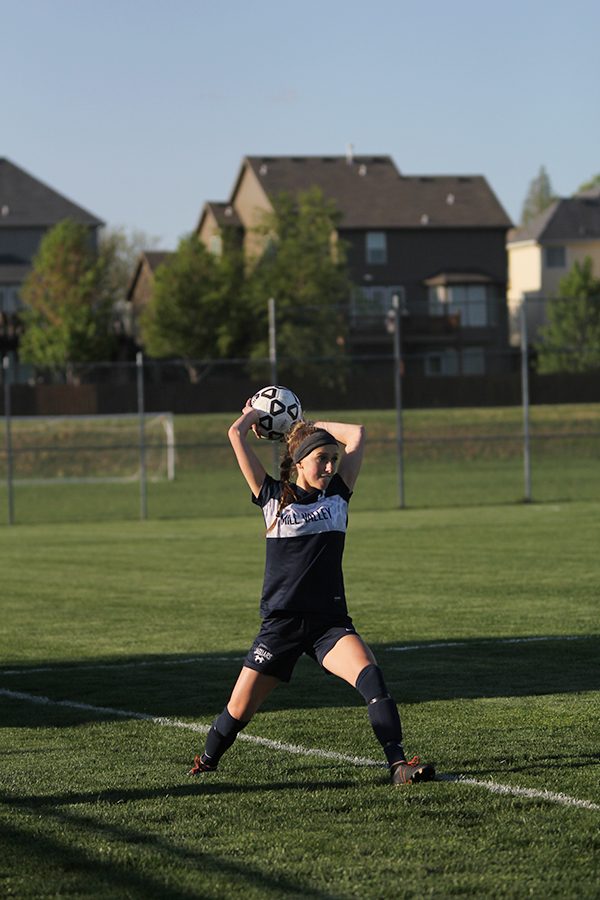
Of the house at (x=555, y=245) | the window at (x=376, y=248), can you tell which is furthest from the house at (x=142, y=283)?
the house at (x=555, y=245)

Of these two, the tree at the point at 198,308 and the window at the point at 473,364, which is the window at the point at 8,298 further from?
the window at the point at 473,364

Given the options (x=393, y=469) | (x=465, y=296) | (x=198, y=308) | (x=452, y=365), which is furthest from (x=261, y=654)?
(x=465, y=296)

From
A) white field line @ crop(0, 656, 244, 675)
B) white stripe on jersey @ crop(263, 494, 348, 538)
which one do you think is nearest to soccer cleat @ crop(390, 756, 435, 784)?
white stripe on jersey @ crop(263, 494, 348, 538)

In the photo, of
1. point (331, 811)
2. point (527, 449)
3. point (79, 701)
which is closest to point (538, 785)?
point (331, 811)

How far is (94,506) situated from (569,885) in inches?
1301

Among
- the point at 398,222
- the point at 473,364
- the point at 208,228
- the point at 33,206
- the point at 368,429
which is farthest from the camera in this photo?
the point at 33,206

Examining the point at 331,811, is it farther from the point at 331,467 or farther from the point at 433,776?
the point at 331,467

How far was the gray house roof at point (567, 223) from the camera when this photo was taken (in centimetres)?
9606

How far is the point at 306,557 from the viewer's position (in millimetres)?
7586

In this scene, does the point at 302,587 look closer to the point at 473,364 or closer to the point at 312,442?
the point at 312,442

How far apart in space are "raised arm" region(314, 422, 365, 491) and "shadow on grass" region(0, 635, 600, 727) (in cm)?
246

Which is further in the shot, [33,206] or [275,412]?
[33,206]

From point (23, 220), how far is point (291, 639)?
8157 cm

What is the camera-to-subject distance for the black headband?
24.9 ft
